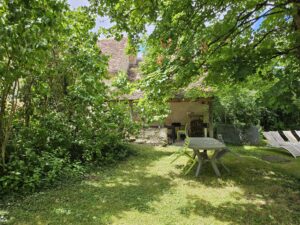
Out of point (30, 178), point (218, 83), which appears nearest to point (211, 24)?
point (218, 83)

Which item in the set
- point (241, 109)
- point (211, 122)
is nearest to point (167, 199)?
point (211, 122)

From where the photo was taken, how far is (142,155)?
365 inches

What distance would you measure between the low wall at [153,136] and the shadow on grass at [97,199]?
468 centimetres

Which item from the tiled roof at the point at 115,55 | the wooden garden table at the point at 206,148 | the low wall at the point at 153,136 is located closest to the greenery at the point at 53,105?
the low wall at the point at 153,136

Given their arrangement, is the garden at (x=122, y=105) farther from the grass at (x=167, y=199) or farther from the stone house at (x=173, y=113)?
the stone house at (x=173, y=113)

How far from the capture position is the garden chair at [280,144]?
910cm

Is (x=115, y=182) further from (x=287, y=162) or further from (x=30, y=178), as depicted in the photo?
(x=287, y=162)

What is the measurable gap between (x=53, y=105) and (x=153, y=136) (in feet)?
18.3

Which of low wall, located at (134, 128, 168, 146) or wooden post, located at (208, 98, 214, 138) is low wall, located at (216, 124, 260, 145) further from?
low wall, located at (134, 128, 168, 146)

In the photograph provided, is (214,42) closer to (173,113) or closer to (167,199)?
(167,199)

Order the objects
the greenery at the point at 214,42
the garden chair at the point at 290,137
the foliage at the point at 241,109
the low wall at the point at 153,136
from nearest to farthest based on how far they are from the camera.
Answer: the greenery at the point at 214,42 → the garden chair at the point at 290,137 → the low wall at the point at 153,136 → the foliage at the point at 241,109

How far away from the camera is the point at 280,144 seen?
32.4 feet

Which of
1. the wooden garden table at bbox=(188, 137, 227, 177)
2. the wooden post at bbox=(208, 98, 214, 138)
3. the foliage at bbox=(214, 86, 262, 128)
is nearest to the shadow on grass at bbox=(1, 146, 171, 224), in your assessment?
the wooden garden table at bbox=(188, 137, 227, 177)

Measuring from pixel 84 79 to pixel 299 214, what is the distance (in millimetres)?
6069
